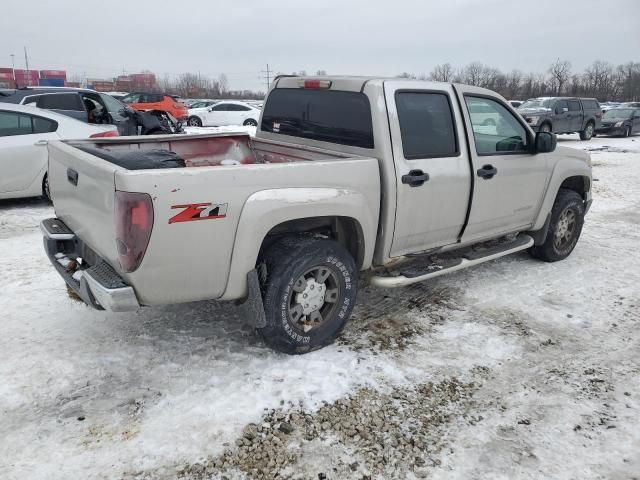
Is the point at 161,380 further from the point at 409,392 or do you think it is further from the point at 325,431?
the point at 409,392

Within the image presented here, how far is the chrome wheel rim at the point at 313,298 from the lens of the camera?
11.4 feet

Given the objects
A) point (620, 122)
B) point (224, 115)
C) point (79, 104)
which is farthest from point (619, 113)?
point (79, 104)

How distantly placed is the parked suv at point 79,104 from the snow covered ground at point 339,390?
6.76 m

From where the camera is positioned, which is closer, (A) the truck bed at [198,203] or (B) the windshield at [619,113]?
(A) the truck bed at [198,203]

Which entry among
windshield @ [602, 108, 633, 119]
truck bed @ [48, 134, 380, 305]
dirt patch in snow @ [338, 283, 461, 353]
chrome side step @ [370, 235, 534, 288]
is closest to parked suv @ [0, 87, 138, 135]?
truck bed @ [48, 134, 380, 305]

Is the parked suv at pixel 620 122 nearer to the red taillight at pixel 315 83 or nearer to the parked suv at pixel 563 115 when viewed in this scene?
the parked suv at pixel 563 115

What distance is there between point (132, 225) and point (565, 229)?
475 centimetres

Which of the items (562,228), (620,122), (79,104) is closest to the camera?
(562,228)

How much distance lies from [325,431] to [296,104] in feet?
9.25

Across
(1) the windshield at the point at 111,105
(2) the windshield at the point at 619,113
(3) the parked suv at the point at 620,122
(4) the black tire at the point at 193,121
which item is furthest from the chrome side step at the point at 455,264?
(4) the black tire at the point at 193,121

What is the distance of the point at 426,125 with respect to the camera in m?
4.00

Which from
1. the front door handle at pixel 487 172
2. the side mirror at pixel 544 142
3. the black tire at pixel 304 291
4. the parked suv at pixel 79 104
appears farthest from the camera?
the parked suv at pixel 79 104

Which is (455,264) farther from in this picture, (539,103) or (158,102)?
(158,102)

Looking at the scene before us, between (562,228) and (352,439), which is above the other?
(562,228)
